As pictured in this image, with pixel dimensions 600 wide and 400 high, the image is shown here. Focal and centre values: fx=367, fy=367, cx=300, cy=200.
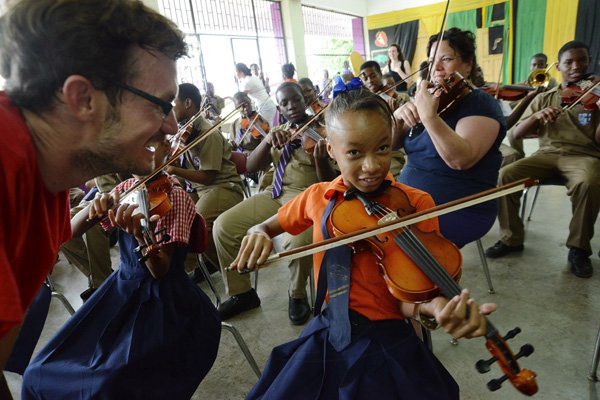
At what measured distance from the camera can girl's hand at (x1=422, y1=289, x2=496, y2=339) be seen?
0.75 metres

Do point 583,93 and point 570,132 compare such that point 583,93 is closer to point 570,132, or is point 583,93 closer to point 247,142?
point 570,132

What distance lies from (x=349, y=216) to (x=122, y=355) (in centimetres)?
83

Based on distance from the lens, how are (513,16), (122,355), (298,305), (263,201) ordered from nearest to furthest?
(122,355)
(298,305)
(263,201)
(513,16)

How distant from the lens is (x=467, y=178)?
152cm

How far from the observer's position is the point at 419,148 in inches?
64.8

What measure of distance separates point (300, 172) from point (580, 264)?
172 cm

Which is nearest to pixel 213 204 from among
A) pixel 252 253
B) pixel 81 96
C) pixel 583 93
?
pixel 252 253

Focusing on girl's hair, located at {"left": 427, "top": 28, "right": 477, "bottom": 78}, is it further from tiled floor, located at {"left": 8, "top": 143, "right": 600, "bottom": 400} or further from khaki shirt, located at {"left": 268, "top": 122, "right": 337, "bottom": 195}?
tiled floor, located at {"left": 8, "top": 143, "right": 600, "bottom": 400}

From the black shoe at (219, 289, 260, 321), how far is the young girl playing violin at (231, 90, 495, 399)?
1082 millimetres

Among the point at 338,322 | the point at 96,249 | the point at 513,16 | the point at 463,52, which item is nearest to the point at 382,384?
the point at 338,322

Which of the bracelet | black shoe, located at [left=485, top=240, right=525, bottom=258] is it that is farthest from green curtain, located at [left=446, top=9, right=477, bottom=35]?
the bracelet

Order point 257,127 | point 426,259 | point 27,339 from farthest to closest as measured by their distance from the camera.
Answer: point 257,127, point 27,339, point 426,259

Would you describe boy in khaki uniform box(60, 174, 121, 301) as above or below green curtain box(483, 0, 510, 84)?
below

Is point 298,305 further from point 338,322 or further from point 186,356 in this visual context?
point 338,322
